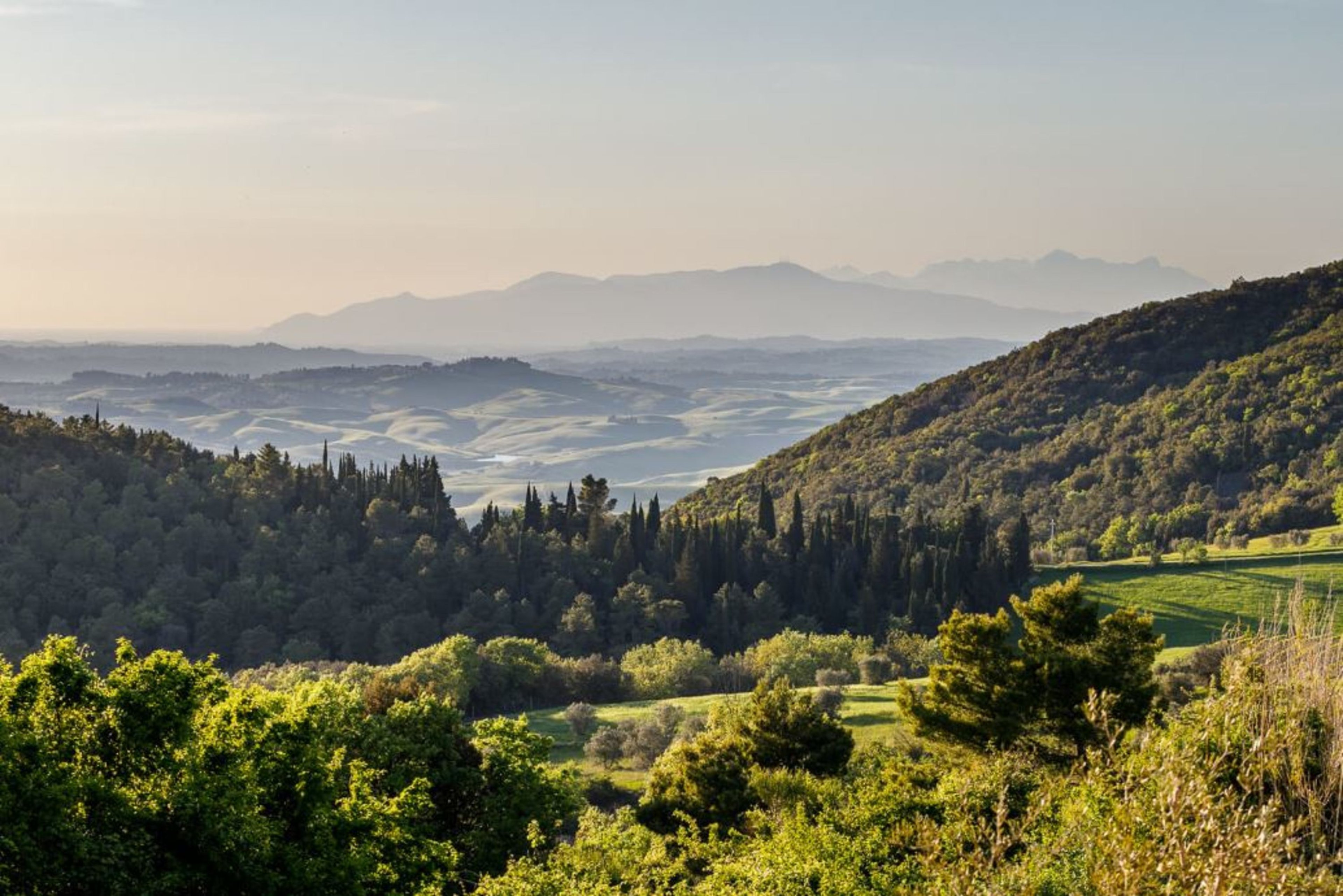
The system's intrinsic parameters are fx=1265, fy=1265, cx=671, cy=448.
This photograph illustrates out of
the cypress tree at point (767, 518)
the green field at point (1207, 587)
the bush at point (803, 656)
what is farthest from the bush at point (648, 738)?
the cypress tree at point (767, 518)

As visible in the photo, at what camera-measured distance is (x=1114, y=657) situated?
143 feet

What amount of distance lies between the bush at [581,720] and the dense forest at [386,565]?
2938 centimetres

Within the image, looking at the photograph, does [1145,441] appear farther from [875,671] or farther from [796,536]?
[875,671]

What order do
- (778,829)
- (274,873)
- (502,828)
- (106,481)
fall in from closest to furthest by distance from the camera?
1. (274,873)
2. (778,829)
3. (502,828)
4. (106,481)

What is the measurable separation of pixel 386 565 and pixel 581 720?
5011 cm

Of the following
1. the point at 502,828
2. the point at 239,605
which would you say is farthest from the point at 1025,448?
the point at 502,828

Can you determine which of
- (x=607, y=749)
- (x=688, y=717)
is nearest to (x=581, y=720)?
(x=688, y=717)

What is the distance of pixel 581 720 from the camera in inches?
3081

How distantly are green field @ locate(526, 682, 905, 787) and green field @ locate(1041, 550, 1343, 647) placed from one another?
25751 mm

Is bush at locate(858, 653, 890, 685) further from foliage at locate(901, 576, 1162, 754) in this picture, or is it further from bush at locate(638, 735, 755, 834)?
foliage at locate(901, 576, 1162, 754)

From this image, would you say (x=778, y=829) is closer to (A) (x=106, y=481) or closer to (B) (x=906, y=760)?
(B) (x=906, y=760)

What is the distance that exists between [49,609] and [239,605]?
50.7 feet

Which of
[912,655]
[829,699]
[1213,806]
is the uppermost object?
[1213,806]

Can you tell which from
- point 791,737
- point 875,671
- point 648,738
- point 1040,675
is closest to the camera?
point 1040,675
